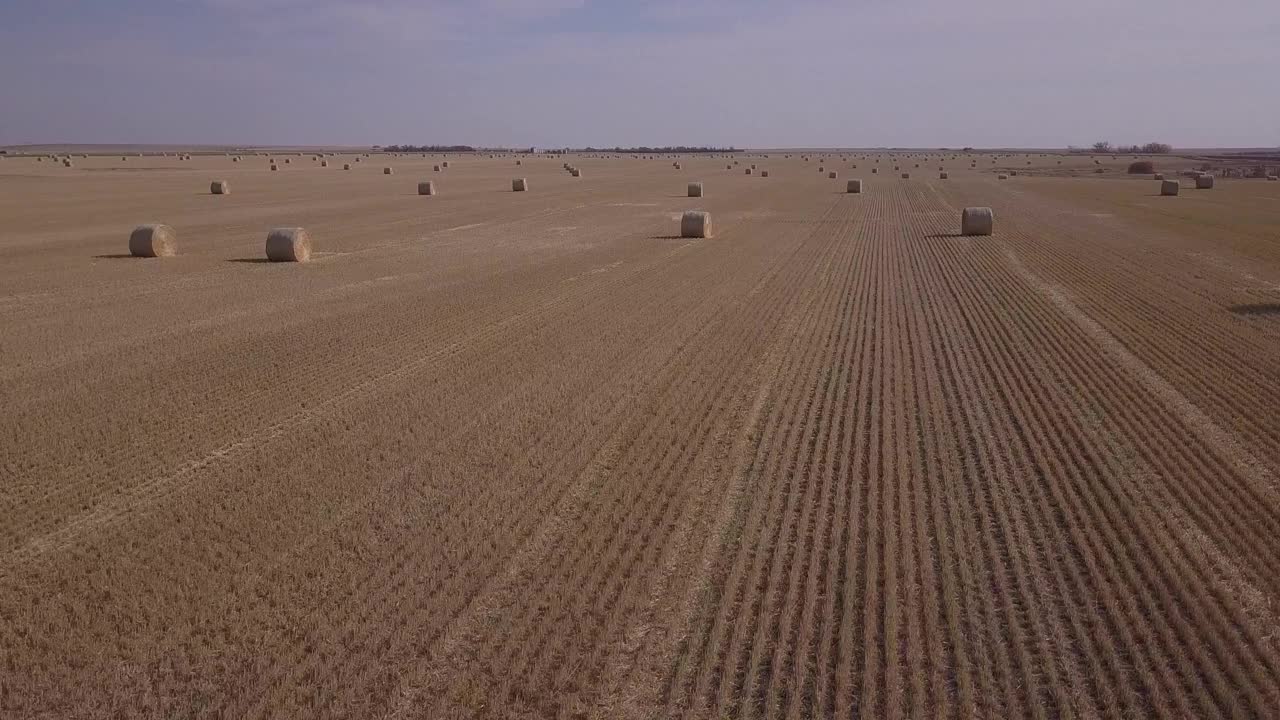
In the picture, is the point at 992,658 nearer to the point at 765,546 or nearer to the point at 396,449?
the point at 765,546

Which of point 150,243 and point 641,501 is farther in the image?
point 150,243

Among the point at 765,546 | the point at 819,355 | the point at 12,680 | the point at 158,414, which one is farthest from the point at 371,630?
the point at 819,355

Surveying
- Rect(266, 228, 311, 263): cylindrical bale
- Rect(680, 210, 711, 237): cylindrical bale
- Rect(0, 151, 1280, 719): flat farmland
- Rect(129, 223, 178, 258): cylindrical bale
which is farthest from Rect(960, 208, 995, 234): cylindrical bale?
Rect(129, 223, 178, 258): cylindrical bale

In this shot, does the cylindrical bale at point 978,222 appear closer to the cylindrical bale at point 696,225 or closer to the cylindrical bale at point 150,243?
the cylindrical bale at point 696,225

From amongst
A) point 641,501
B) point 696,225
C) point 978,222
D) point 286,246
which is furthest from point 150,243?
point 978,222

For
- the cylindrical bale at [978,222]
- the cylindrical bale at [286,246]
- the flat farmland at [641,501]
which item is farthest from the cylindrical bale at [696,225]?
the cylindrical bale at [286,246]

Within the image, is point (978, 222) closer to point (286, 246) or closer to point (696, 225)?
point (696, 225)
